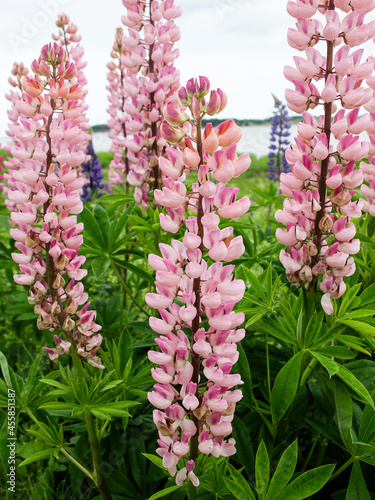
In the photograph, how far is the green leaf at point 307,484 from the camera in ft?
Answer: 4.19

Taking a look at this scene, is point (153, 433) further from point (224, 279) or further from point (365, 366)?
point (224, 279)

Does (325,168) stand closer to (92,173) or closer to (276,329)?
(276,329)

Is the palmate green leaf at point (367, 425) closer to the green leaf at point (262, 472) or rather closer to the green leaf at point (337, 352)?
the green leaf at point (337, 352)

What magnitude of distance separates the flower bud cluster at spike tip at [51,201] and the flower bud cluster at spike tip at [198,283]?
52cm

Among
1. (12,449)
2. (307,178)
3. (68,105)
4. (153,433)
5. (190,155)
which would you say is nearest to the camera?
(190,155)

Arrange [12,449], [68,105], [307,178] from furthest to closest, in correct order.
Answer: [12,449] → [68,105] → [307,178]

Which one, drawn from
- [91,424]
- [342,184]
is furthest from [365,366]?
[91,424]

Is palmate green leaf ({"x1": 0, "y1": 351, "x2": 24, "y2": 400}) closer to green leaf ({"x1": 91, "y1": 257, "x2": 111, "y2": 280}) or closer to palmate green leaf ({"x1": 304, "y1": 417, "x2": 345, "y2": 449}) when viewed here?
green leaf ({"x1": 91, "y1": 257, "x2": 111, "y2": 280})

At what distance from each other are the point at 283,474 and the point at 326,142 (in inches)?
36.6

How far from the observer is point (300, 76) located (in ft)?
4.65

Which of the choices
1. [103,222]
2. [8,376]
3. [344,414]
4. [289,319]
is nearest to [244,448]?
[344,414]

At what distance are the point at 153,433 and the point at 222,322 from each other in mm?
979

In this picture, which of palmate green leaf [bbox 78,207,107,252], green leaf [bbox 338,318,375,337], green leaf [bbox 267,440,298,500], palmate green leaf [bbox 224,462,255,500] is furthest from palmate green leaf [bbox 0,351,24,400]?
green leaf [bbox 338,318,375,337]

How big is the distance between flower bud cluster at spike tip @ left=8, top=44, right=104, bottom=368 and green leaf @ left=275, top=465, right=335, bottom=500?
0.75 m
